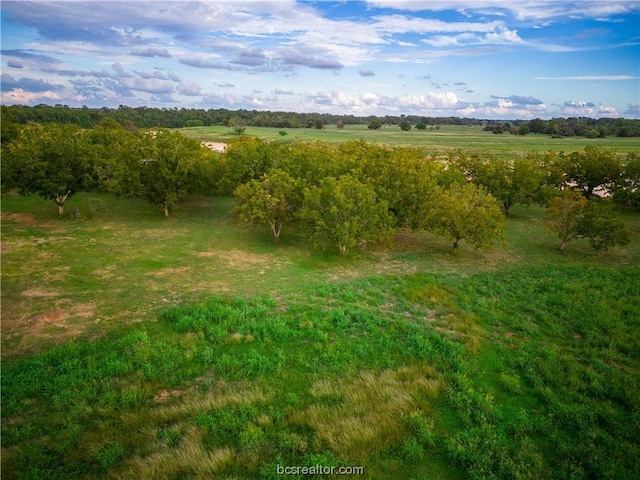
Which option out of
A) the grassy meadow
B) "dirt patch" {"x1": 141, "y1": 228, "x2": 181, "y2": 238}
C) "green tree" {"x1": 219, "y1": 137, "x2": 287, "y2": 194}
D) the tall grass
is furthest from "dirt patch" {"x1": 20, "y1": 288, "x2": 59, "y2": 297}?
"green tree" {"x1": 219, "y1": 137, "x2": 287, "y2": 194}

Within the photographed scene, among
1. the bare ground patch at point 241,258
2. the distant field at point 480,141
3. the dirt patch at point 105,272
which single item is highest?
the distant field at point 480,141

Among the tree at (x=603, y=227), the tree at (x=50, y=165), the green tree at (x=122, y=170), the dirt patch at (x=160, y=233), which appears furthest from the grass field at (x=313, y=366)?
the green tree at (x=122, y=170)

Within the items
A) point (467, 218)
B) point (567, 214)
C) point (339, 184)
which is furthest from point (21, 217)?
point (567, 214)

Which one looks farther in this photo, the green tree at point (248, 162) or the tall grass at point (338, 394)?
the green tree at point (248, 162)

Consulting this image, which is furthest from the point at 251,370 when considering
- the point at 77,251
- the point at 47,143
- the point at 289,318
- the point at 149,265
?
the point at 47,143

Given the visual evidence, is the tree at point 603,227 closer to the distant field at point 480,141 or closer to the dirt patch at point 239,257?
the dirt patch at point 239,257

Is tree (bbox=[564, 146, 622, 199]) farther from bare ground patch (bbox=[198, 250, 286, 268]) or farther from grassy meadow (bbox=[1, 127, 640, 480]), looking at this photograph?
bare ground patch (bbox=[198, 250, 286, 268])

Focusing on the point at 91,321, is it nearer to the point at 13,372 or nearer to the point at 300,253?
the point at 13,372
